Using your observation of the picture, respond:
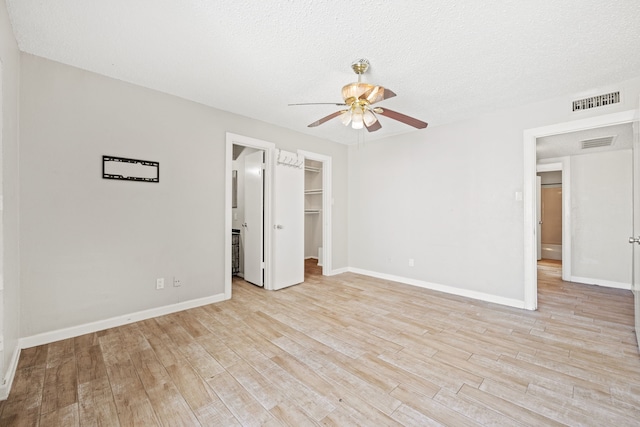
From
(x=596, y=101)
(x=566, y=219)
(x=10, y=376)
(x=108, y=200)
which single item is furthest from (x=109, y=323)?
(x=566, y=219)

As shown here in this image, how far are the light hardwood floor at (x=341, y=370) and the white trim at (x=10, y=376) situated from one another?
0.04 metres

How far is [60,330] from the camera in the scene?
2.47 m

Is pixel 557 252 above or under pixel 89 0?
under

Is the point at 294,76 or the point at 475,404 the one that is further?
the point at 294,76

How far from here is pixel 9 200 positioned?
1974mm

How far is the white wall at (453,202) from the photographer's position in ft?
11.2

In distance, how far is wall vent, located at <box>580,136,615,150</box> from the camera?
12.8 feet

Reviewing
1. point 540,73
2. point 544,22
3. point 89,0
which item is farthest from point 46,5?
point 540,73

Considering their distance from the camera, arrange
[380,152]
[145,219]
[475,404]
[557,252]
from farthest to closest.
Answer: [557,252] → [380,152] → [145,219] → [475,404]

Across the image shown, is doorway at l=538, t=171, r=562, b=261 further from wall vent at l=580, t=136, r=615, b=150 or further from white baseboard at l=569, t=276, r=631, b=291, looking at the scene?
wall vent at l=580, t=136, r=615, b=150

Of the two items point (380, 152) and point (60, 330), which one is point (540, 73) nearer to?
point (380, 152)

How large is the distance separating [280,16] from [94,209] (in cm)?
250

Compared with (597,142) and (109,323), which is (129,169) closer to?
(109,323)

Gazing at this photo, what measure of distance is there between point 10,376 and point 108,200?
154 cm
